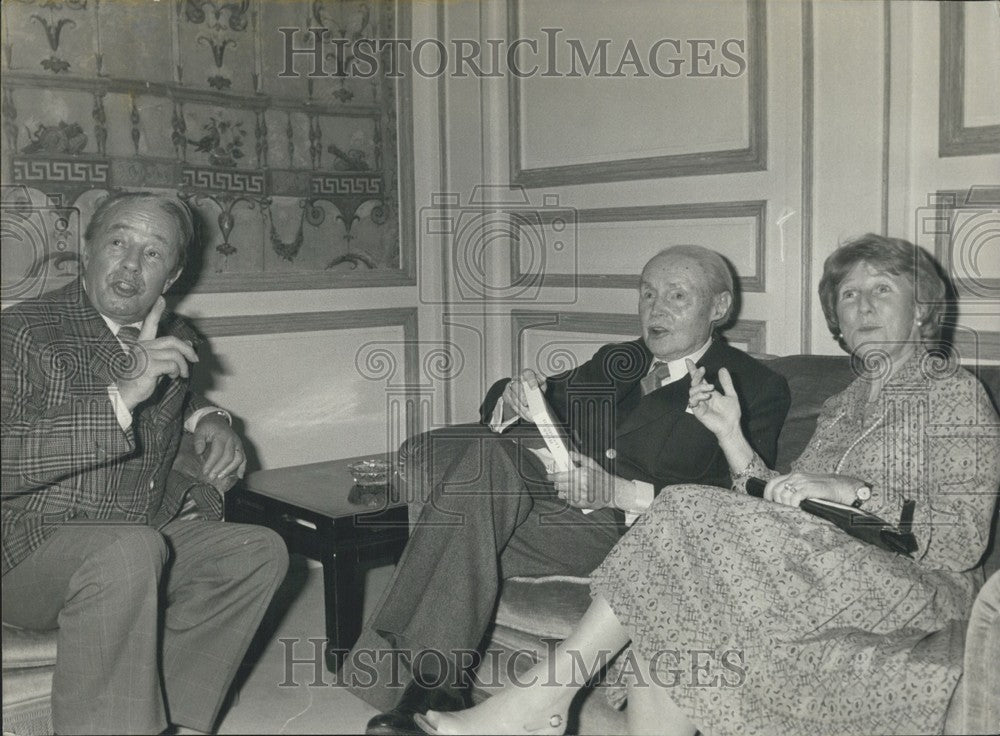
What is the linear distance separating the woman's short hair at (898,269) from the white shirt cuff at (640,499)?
0.56 metres

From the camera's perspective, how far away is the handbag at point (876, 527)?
1.77m

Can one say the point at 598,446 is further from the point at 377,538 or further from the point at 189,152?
the point at 189,152

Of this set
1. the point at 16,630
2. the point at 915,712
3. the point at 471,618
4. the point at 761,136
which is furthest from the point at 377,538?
the point at 761,136

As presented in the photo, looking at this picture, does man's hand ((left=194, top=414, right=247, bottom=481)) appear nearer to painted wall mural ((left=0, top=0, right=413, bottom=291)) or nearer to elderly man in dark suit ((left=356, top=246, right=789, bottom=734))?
elderly man in dark suit ((left=356, top=246, right=789, bottom=734))

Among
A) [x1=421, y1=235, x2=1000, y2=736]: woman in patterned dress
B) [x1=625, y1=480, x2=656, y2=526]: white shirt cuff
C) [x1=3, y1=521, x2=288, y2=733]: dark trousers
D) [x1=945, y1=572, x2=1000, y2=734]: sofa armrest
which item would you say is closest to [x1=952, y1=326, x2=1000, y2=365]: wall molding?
[x1=421, y1=235, x2=1000, y2=736]: woman in patterned dress

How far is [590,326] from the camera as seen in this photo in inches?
129

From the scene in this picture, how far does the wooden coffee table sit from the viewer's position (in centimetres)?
243

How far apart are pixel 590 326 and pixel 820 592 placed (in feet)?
5.61

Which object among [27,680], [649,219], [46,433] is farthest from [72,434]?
[649,219]

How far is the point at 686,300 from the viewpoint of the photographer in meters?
2.43

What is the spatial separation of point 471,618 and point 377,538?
0.46m

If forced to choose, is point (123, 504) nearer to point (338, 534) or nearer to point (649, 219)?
point (338, 534)

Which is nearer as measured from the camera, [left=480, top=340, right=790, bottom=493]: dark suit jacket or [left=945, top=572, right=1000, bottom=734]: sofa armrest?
[left=945, top=572, right=1000, bottom=734]: sofa armrest

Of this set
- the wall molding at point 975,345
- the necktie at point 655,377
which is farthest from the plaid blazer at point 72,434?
the wall molding at point 975,345
